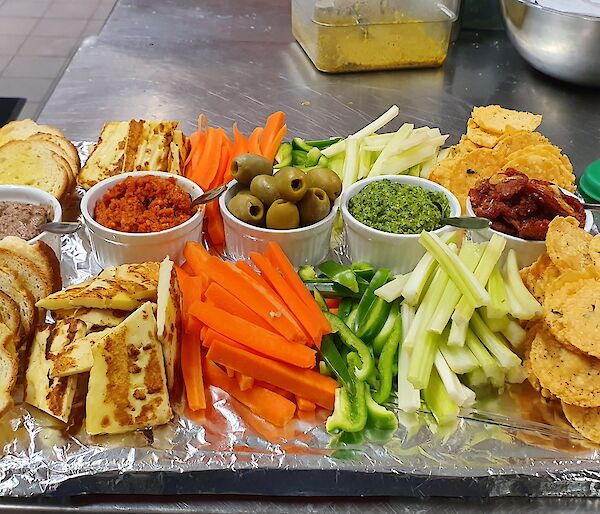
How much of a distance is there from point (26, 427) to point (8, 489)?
0.56ft

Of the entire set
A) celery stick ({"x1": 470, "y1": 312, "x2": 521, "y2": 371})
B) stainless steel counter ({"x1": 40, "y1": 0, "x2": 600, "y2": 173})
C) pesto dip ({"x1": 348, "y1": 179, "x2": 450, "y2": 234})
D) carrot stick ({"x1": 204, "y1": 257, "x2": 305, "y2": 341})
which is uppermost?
pesto dip ({"x1": 348, "y1": 179, "x2": 450, "y2": 234})

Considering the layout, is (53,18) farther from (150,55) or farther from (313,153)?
(313,153)

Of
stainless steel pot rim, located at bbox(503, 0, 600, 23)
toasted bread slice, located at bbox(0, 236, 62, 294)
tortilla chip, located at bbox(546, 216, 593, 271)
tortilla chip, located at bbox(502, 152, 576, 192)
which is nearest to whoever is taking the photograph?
tortilla chip, located at bbox(546, 216, 593, 271)

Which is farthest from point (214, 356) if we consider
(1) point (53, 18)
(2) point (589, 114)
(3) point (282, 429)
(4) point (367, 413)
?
(1) point (53, 18)

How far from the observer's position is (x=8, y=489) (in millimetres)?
1574

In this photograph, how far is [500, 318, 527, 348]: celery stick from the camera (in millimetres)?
1876

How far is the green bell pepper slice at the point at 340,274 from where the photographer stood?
2.01 m

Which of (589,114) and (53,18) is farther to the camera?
(53,18)

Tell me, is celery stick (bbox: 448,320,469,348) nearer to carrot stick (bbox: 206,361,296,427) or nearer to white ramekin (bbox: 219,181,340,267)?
carrot stick (bbox: 206,361,296,427)

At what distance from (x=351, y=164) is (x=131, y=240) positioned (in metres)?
0.89

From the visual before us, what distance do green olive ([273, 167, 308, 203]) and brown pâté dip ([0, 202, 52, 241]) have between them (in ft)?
2.50

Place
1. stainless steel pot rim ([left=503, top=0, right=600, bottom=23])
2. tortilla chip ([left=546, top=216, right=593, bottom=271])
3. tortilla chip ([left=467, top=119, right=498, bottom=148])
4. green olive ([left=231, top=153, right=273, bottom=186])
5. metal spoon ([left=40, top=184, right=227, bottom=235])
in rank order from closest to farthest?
1. tortilla chip ([left=546, top=216, right=593, bottom=271])
2. metal spoon ([left=40, top=184, right=227, bottom=235])
3. green olive ([left=231, top=153, right=273, bottom=186])
4. tortilla chip ([left=467, top=119, right=498, bottom=148])
5. stainless steel pot rim ([left=503, top=0, right=600, bottom=23])

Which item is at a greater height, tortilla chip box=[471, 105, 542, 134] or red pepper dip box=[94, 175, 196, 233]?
tortilla chip box=[471, 105, 542, 134]

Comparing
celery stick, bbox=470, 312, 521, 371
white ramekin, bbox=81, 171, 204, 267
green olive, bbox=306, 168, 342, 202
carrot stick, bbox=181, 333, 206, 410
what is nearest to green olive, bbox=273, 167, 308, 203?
green olive, bbox=306, 168, 342, 202
